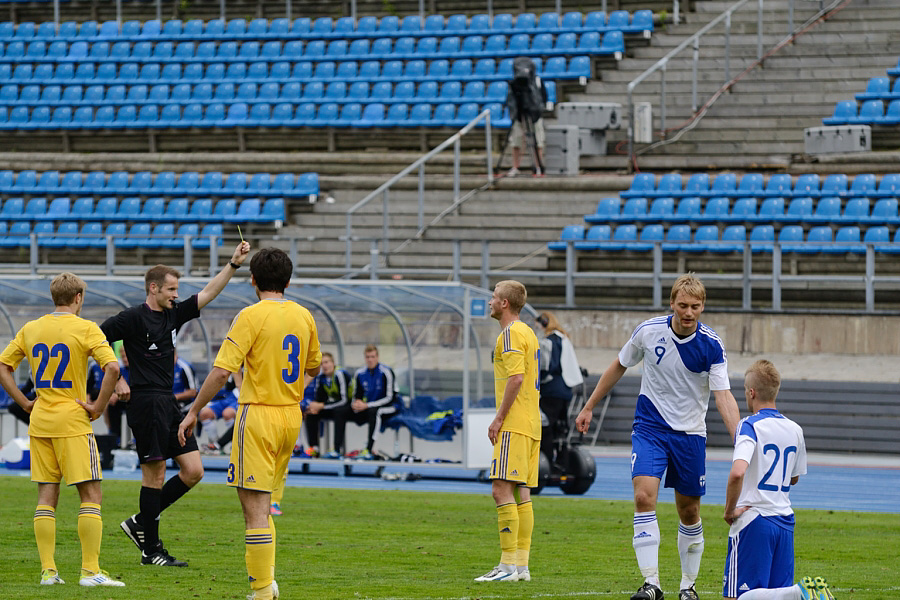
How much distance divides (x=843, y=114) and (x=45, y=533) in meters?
19.9

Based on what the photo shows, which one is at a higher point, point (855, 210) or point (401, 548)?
point (855, 210)

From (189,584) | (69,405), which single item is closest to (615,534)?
(189,584)

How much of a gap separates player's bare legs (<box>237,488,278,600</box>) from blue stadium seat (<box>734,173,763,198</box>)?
17054 millimetres

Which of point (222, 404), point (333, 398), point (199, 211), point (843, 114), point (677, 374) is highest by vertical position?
point (843, 114)

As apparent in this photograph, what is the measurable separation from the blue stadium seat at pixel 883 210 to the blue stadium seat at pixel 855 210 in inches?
2.3

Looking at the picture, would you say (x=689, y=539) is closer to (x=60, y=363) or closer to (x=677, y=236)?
(x=60, y=363)

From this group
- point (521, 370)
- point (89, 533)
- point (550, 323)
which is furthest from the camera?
point (550, 323)

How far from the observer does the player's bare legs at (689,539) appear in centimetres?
829

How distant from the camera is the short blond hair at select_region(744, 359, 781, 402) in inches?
268

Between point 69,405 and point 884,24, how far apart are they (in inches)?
905

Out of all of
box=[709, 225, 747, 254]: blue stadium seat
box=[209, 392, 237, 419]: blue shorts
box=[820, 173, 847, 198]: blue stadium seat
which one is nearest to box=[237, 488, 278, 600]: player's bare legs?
box=[209, 392, 237, 419]: blue shorts

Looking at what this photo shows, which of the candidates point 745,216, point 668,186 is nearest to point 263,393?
point 745,216

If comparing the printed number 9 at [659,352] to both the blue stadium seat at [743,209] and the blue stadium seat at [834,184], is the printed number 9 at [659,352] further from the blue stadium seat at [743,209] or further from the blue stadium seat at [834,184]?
the blue stadium seat at [834,184]

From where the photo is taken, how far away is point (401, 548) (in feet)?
35.4
